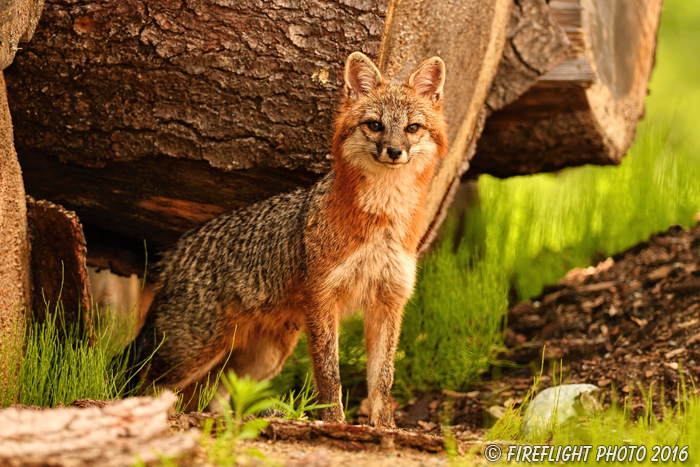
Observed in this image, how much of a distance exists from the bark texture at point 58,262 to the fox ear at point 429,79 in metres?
1.94

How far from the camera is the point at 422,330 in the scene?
5.49m

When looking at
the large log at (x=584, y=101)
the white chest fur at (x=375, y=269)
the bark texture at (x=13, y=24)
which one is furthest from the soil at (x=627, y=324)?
the bark texture at (x=13, y=24)

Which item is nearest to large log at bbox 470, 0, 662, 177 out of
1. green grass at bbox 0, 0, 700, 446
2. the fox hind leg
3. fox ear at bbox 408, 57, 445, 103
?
green grass at bbox 0, 0, 700, 446

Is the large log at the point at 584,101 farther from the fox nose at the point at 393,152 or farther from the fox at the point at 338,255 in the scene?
the fox nose at the point at 393,152

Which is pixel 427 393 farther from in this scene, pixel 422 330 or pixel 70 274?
pixel 70 274

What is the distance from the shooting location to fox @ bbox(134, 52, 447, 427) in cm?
396

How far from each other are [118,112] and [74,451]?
7.95 feet

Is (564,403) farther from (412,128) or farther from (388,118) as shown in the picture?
(388,118)

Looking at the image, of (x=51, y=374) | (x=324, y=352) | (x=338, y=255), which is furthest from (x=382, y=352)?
(x=51, y=374)

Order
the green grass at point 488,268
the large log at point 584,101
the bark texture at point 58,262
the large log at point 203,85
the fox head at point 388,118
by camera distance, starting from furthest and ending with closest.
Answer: the large log at point 584,101 < the bark texture at point 58,262 < the large log at point 203,85 < the fox head at point 388,118 < the green grass at point 488,268

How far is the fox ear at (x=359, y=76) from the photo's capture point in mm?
3914

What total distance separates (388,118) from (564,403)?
1890 millimetres

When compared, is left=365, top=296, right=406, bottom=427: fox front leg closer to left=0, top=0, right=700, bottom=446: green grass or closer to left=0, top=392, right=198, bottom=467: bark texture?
left=0, top=0, right=700, bottom=446: green grass

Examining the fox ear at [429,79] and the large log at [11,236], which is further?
the fox ear at [429,79]
